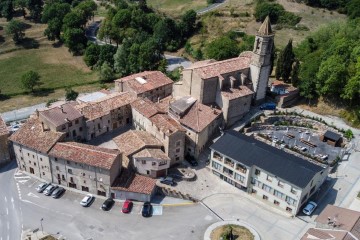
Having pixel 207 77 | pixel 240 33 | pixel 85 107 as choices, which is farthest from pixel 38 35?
pixel 207 77

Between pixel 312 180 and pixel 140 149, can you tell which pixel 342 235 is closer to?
pixel 312 180

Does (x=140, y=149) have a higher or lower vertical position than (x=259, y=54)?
lower

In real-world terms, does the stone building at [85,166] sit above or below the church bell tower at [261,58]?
below

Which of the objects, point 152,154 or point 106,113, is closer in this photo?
point 152,154

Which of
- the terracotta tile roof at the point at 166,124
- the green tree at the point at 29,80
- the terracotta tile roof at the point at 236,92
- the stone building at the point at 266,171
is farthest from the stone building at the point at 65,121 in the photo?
the green tree at the point at 29,80

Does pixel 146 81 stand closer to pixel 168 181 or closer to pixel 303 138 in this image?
pixel 168 181

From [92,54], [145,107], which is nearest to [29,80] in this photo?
[92,54]

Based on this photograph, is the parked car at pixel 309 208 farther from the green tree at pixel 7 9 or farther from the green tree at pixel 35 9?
the green tree at pixel 7 9
